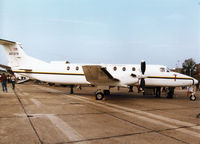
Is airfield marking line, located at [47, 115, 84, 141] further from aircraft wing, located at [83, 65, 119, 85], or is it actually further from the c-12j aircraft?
the c-12j aircraft

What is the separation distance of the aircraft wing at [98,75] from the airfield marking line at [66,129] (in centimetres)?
511

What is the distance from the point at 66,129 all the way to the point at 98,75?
6841 millimetres

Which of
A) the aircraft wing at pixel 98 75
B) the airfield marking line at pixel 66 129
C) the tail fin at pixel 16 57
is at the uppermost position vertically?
the tail fin at pixel 16 57

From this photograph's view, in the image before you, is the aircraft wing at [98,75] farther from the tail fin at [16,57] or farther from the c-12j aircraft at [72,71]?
the tail fin at [16,57]

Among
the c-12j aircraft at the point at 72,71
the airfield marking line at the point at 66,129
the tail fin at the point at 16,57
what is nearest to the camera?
the airfield marking line at the point at 66,129

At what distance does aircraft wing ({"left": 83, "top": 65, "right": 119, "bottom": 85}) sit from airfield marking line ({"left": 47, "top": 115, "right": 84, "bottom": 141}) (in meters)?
5.11

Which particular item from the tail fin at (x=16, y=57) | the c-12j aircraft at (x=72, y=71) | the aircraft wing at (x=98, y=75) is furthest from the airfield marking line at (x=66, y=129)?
the tail fin at (x=16, y=57)

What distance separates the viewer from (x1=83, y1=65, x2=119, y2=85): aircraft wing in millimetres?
11102

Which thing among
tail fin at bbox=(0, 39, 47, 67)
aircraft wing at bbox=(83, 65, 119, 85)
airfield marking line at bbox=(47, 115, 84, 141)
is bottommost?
airfield marking line at bbox=(47, 115, 84, 141)

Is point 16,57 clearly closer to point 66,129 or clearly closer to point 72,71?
point 72,71

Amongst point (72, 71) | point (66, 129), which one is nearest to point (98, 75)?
point (72, 71)

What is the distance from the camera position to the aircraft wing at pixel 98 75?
1110 cm

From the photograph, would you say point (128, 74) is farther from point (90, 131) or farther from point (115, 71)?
point (90, 131)

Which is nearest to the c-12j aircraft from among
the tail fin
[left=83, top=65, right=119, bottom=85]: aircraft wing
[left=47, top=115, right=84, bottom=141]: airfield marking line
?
the tail fin
